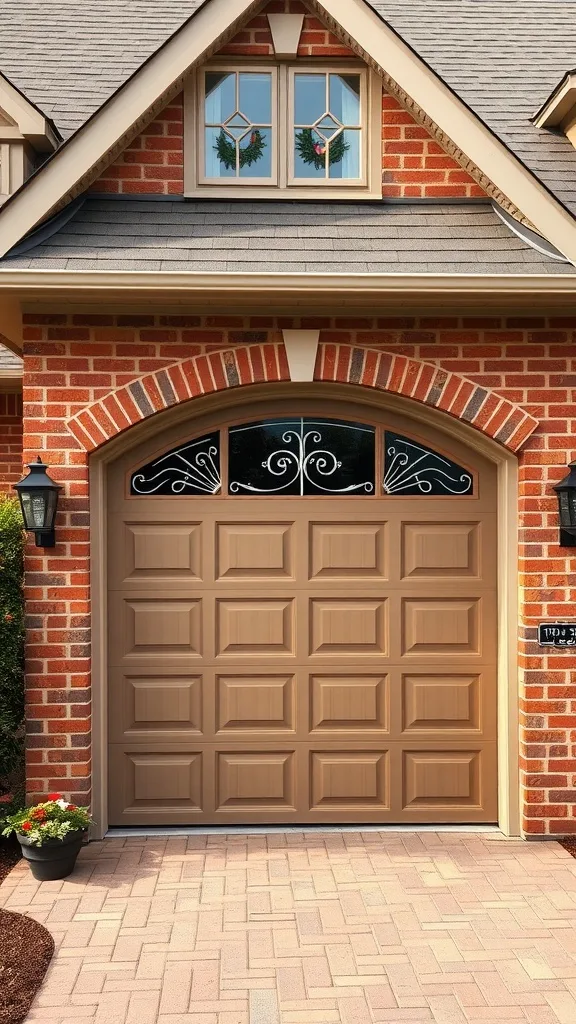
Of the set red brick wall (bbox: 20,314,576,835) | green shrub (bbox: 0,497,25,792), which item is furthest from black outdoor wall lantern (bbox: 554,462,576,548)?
green shrub (bbox: 0,497,25,792)

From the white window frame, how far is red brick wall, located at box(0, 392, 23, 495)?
3300 mm

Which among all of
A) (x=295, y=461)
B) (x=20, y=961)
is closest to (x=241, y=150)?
(x=295, y=461)

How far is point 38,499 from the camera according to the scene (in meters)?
5.21

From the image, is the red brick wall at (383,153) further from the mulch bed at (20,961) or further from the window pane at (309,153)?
the mulch bed at (20,961)

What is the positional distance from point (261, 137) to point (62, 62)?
7.63 feet

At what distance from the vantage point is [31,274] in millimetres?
4984

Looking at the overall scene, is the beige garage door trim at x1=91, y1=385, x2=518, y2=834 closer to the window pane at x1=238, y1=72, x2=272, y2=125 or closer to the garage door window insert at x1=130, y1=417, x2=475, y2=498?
the garage door window insert at x1=130, y1=417, x2=475, y2=498

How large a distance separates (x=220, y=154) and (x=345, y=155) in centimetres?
85

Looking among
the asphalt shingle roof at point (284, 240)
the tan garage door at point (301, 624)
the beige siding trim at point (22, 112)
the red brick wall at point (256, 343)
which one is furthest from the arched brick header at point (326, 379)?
the beige siding trim at point (22, 112)

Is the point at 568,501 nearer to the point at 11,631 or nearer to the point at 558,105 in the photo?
the point at 558,105

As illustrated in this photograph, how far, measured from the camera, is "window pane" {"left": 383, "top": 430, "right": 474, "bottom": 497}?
18.9 ft

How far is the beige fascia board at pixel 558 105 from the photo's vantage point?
5.94 meters

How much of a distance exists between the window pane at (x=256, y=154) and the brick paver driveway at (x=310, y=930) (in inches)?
173

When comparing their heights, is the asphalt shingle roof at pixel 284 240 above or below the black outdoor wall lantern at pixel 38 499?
above
